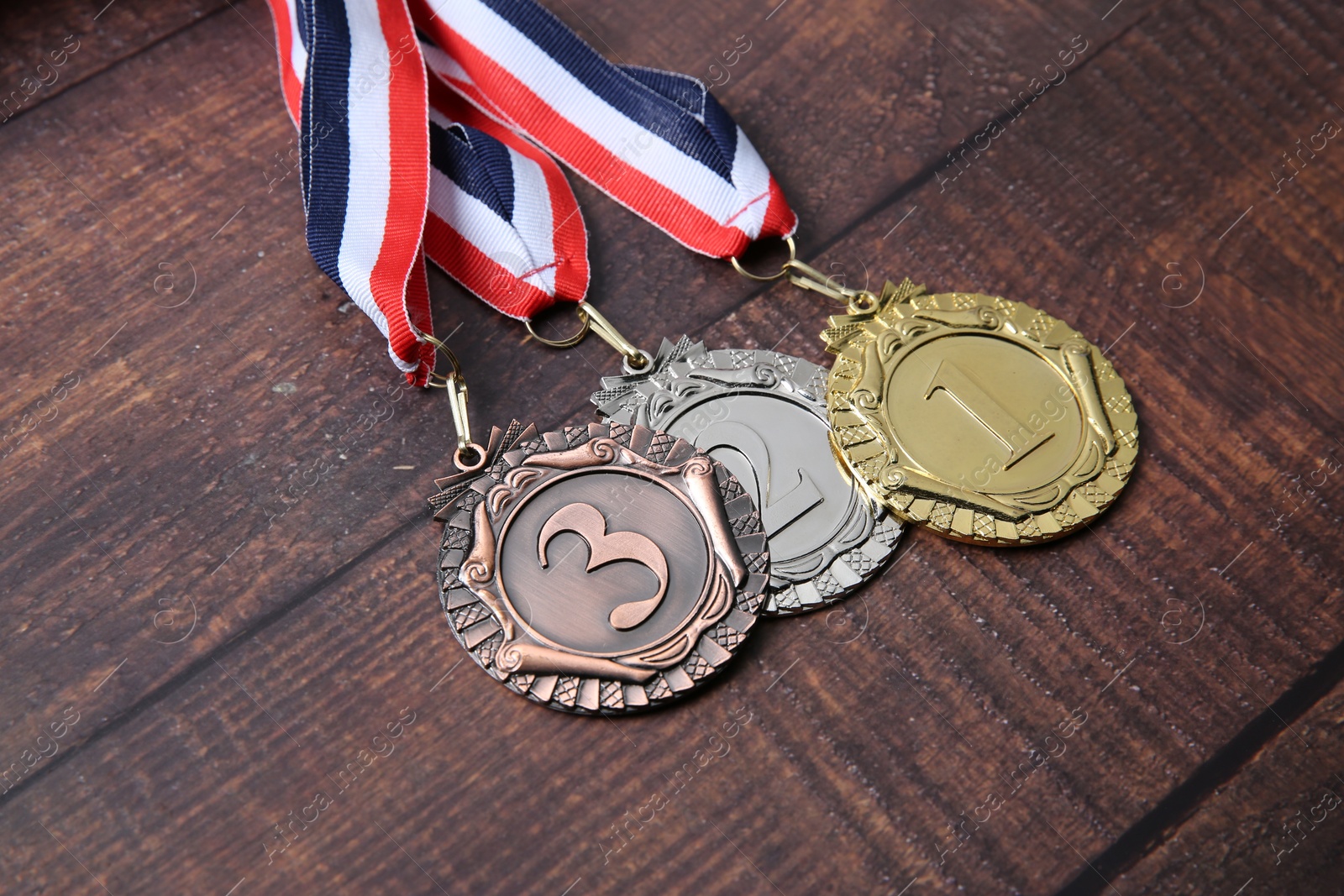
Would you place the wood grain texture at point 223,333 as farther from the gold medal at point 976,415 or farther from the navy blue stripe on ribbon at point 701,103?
the gold medal at point 976,415

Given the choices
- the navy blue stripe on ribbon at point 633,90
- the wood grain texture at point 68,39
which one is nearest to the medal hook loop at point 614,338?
the navy blue stripe on ribbon at point 633,90

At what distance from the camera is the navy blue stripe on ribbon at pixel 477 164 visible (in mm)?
1970

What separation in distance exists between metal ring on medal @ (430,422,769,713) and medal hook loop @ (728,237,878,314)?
42 centimetres

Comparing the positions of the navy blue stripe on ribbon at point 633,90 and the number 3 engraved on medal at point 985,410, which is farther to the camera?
the navy blue stripe on ribbon at point 633,90

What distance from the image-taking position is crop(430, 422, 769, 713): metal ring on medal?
153cm

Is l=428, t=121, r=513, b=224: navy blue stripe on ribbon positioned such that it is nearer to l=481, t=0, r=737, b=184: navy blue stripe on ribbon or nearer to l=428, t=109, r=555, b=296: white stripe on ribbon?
l=428, t=109, r=555, b=296: white stripe on ribbon

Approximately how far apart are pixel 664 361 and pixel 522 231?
39 cm

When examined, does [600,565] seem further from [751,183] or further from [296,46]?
[296,46]

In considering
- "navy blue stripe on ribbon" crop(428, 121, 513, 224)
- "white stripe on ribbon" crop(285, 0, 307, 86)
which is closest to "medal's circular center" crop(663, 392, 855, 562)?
"navy blue stripe on ribbon" crop(428, 121, 513, 224)

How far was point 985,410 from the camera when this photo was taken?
1.71 meters

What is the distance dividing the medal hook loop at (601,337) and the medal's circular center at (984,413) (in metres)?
0.44

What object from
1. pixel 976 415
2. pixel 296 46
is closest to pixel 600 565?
pixel 976 415

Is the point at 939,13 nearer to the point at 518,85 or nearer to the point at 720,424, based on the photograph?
the point at 518,85

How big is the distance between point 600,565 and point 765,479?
1.02 ft
